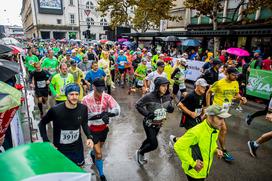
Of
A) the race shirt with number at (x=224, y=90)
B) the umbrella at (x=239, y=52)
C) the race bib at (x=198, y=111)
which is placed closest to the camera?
the race bib at (x=198, y=111)

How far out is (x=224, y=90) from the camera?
4992 millimetres

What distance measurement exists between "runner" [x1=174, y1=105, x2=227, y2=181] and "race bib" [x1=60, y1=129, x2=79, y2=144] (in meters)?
1.52

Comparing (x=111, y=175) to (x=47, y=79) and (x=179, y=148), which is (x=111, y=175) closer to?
(x=179, y=148)

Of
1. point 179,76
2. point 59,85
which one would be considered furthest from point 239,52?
point 59,85

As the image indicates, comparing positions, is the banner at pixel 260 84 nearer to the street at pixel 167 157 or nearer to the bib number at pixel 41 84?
the street at pixel 167 157

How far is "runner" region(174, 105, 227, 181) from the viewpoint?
2.60 m

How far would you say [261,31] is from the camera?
10109 mm

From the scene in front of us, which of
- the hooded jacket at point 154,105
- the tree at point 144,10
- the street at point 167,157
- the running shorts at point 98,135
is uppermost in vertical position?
the tree at point 144,10

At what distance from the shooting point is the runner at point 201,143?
2604 millimetres

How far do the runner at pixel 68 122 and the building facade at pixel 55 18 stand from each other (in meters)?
61.2

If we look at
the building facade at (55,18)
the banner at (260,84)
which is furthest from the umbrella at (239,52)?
the building facade at (55,18)

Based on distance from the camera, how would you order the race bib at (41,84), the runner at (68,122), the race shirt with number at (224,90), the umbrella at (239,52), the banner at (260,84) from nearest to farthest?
the runner at (68,122)
the race shirt with number at (224,90)
the race bib at (41,84)
the banner at (260,84)
the umbrella at (239,52)

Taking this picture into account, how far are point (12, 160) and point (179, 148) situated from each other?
5.96ft

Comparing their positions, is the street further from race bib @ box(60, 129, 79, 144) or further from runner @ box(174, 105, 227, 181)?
runner @ box(174, 105, 227, 181)
